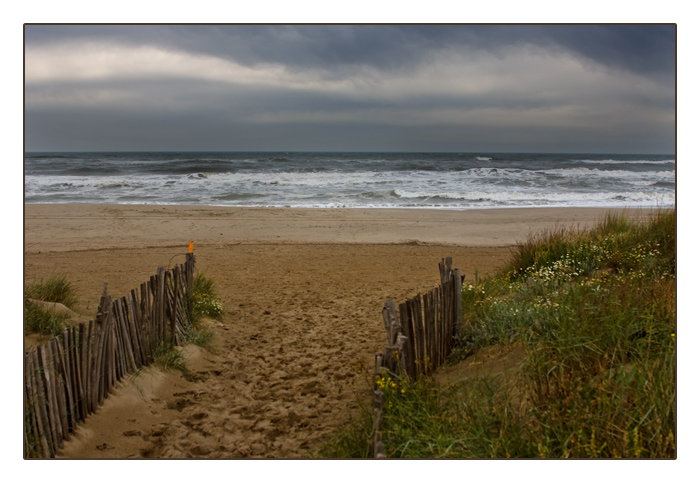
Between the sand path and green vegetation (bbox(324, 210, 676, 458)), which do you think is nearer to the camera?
green vegetation (bbox(324, 210, 676, 458))

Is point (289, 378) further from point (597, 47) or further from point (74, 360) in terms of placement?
point (597, 47)

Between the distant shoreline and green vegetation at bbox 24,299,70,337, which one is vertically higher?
the distant shoreline

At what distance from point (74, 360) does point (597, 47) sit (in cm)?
453

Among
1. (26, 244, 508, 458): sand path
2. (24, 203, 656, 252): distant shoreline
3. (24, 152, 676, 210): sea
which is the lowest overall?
(26, 244, 508, 458): sand path

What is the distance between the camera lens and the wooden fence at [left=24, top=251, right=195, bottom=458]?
307 cm

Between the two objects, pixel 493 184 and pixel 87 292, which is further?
pixel 493 184

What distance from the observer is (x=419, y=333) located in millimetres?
4203

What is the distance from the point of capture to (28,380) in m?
3.03

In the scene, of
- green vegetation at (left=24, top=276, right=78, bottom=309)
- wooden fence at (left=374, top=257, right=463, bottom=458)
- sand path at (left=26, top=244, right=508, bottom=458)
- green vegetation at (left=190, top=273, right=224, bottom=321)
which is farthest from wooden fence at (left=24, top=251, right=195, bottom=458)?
wooden fence at (left=374, top=257, right=463, bottom=458)

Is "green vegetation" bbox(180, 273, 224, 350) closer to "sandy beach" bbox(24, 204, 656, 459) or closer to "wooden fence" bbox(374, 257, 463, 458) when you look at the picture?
"sandy beach" bbox(24, 204, 656, 459)

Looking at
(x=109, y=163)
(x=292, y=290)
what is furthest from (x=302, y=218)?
(x=109, y=163)

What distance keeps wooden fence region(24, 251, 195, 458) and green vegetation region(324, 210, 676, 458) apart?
64.5 inches

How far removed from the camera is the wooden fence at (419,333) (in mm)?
3361

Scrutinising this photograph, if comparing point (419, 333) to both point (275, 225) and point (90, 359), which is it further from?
point (275, 225)
